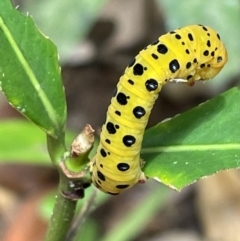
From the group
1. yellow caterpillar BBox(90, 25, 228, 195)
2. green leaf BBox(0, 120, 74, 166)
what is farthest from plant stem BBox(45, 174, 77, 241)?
green leaf BBox(0, 120, 74, 166)

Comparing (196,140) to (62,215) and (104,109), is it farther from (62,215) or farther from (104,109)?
(104,109)

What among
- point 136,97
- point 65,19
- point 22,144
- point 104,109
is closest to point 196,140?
point 136,97

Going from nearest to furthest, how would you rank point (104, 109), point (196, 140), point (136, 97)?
point (136, 97), point (196, 140), point (104, 109)

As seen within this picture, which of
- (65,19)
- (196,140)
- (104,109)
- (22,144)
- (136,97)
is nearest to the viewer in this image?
(136,97)

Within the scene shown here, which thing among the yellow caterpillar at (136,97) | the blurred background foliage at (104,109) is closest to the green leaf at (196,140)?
the yellow caterpillar at (136,97)

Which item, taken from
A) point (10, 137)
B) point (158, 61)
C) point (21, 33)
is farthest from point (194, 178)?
point (10, 137)

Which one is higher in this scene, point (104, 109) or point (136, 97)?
point (136, 97)

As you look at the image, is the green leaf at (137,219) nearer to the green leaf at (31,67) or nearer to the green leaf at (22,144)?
the green leaf at (22,144)
